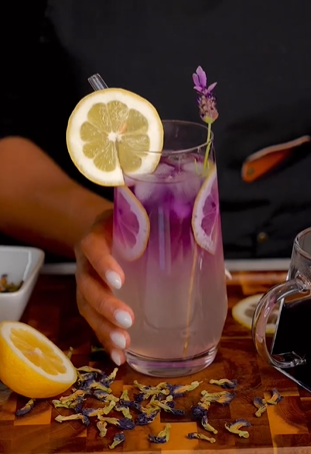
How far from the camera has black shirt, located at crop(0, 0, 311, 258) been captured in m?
1.43

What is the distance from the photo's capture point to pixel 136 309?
3.21 feet

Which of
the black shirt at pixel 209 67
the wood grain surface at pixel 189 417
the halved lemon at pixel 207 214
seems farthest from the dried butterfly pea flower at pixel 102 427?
the black shirt at pixel 209 67

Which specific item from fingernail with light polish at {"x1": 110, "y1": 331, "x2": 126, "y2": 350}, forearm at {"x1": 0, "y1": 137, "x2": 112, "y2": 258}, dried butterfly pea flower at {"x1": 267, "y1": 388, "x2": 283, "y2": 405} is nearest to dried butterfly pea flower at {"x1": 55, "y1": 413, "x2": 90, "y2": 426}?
fingernail with light polish at {"x1": 110, "y1": 331, "x2": 126, "y2": 350}

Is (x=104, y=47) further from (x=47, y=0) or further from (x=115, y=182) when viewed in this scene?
(x=115, y=182)

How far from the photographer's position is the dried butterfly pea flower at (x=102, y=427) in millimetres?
890

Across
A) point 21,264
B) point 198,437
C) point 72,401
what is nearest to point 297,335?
point 198,437

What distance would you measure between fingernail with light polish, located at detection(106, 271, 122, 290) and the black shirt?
58cm

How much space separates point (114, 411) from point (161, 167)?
0.29 m

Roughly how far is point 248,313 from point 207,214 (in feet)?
0.76

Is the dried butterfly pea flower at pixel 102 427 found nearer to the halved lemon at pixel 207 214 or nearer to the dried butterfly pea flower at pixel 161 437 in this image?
the dried butterfly pea flower at pixel 161 437

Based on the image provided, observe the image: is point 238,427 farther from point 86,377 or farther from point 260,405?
point 86,377

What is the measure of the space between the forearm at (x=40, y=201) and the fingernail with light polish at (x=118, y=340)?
335 mm

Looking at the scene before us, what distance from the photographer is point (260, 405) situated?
93 cm

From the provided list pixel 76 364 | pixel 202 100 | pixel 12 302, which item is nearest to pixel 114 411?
pixel 76 364
